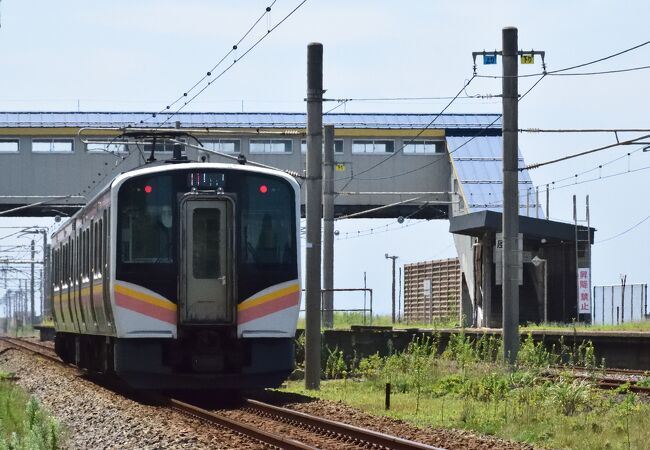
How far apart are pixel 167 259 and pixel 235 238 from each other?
1.01m

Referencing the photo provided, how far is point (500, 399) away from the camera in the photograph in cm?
1814

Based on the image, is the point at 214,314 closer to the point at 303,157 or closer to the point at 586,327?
the point at 586,327

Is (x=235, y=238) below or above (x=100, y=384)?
above

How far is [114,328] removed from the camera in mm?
18812

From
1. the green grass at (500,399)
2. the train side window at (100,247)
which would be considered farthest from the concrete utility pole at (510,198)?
the train side window at (100,247)

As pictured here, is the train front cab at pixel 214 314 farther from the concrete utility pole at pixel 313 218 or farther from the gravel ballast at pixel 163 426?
the concrete utility pole at pixel 313 218

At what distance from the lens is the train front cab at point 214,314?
18.5 metres

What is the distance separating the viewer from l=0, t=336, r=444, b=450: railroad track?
12891 millimetres

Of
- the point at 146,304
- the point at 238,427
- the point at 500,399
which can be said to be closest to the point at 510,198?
the point at 500,399

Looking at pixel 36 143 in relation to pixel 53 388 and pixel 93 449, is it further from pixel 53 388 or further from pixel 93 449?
pixel 93 449

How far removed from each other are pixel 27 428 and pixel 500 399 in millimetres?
8022

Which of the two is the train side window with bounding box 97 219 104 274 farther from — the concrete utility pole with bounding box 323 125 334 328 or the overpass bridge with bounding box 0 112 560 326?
the overpass bridge with bounding box 0 112 560 326

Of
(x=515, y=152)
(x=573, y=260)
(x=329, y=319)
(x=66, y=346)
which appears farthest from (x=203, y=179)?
(x=573, y=260)

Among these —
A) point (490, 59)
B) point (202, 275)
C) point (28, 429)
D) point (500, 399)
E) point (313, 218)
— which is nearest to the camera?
point (28, 429)
